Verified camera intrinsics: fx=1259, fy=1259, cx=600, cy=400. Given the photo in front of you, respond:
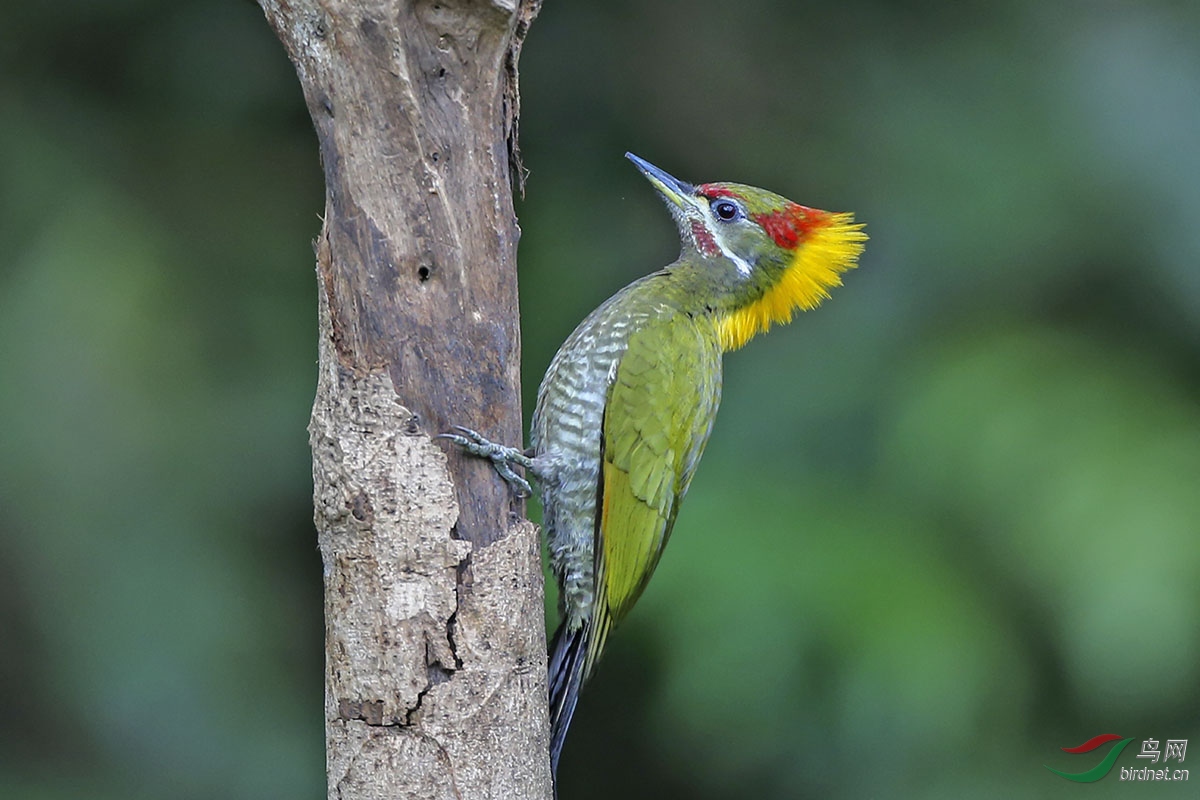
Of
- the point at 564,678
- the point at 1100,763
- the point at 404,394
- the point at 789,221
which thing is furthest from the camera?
the point at 1100,763

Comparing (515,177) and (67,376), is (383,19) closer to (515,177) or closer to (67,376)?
(515,177)

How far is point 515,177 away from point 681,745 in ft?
4.85

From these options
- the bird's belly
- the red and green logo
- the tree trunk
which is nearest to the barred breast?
the bird's belly

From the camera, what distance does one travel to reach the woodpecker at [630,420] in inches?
103

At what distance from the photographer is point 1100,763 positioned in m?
3.12

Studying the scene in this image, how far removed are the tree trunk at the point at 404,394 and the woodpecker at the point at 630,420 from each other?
458 millimetres

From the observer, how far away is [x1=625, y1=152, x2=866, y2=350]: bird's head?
2.95 meters

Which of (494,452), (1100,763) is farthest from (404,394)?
(1100,763)

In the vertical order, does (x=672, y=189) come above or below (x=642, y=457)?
above

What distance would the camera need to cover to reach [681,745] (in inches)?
123

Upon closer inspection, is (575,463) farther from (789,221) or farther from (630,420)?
(789,221)

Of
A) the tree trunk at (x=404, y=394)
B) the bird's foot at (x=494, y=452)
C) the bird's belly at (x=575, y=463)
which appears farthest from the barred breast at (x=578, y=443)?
the tree trunk at (x=404, y=394)

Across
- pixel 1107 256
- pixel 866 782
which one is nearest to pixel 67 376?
pixel 866 782

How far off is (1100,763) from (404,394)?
2.08 m
